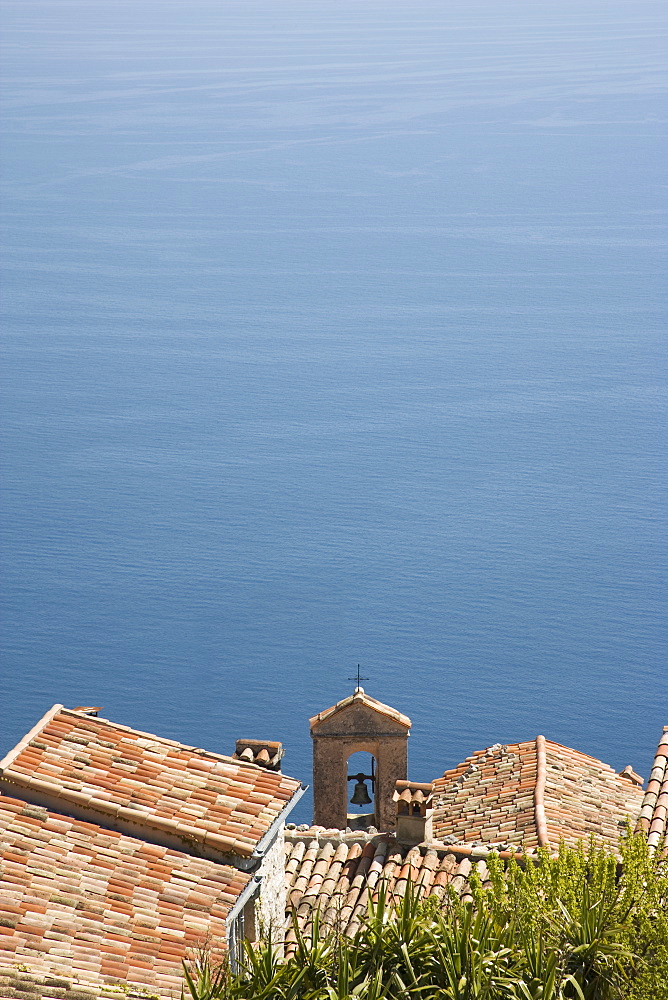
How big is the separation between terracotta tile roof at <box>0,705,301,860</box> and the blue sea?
36.0 meters

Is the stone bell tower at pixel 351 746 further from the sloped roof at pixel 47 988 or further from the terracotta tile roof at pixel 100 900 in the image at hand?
the sloped roof at pixel 47 988

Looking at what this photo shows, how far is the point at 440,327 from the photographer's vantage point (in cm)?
13100

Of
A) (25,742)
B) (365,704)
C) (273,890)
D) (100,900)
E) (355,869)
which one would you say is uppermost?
(365,704)

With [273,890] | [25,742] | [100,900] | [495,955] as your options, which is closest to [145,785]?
[25,742]

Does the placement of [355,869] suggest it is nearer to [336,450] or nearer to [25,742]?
[25,742]

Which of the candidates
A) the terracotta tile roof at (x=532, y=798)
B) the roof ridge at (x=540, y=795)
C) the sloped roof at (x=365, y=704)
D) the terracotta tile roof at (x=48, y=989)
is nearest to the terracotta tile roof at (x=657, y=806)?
the terracotta tile roof at (x=532, y=798)

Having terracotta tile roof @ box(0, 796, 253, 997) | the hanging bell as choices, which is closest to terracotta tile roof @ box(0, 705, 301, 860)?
terracotta tile roof @ box(0, 796, 253, 997)

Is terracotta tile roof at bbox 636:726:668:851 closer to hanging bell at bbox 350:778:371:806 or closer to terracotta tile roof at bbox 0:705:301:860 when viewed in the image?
terracotta tile roof at bbox 0:705:301:860

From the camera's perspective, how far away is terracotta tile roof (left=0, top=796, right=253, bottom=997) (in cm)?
1333

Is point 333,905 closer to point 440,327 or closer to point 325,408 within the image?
point 325,408

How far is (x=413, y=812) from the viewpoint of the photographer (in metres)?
17.8

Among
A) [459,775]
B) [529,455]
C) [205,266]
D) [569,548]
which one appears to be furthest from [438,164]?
[459,775]

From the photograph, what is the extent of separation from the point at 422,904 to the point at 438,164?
17922 cm

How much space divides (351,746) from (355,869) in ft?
9.83
